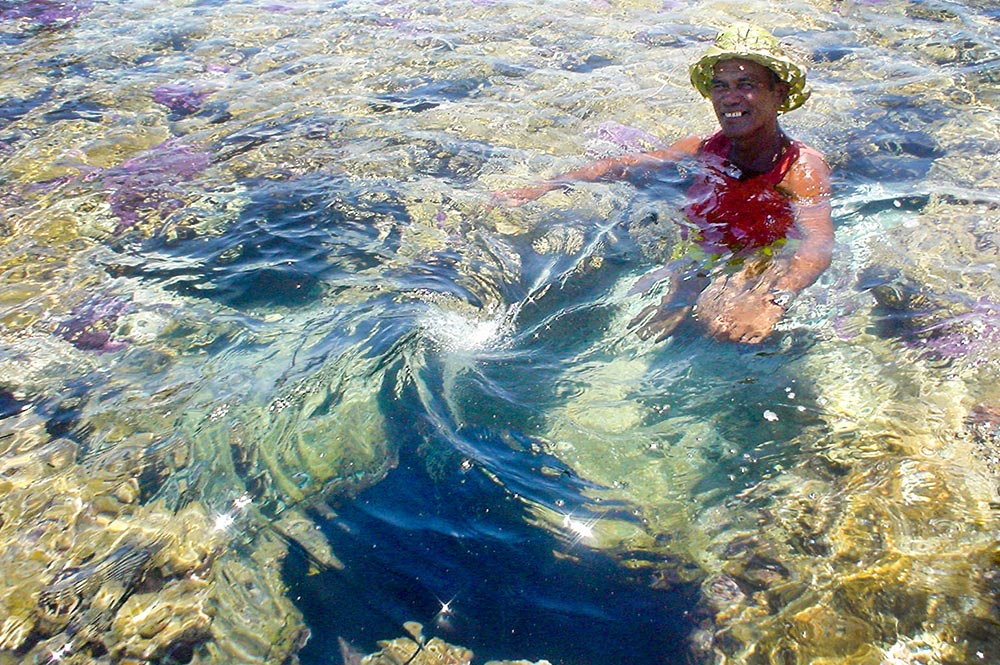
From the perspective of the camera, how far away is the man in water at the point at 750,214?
363cm

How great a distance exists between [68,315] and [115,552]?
1.82 meters

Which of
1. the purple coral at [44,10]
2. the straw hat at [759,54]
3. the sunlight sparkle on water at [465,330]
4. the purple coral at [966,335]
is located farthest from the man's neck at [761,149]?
the purple coral at [44,10]

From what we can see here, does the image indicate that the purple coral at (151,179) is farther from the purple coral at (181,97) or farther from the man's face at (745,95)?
the man's face at (745,95)

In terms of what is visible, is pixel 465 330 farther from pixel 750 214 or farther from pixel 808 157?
pixel 808 157

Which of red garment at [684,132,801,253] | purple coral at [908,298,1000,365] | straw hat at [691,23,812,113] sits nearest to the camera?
purple coral at [908,298,1000,365]

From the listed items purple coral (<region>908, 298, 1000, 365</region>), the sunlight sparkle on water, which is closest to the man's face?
purple coral (<region>908, 298, 1000, 365</region>)

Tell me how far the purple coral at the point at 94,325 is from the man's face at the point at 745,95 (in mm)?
3586

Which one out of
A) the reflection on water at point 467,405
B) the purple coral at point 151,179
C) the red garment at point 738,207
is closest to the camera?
the reflection on water at point 467,405

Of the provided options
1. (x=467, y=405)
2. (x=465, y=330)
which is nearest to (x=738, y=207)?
(x=465, y=330)

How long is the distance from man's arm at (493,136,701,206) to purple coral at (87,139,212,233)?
2.38 m

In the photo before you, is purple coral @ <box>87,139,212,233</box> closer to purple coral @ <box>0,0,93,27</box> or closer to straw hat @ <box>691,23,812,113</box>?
straw hat @ <box>691,23,812,113</box>

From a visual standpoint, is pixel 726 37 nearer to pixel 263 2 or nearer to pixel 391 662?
pixel 391 662

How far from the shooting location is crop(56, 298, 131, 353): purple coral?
144 inches

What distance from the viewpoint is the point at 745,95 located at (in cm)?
396
